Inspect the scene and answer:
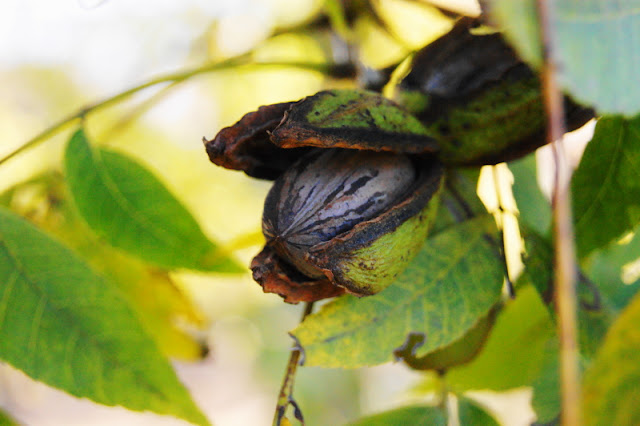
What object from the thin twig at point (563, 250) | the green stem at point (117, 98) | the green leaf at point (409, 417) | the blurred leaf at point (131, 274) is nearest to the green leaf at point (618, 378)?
the thin twig at point (563, 250)

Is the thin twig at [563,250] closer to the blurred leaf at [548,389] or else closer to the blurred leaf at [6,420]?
the blurred leaf at [548,389]

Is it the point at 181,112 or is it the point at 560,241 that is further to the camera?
the point at 181,112

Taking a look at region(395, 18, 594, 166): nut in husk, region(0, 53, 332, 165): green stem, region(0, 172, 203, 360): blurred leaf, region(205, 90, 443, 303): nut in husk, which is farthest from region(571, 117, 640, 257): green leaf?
region(0, 172, 203, 360): blurred leaf

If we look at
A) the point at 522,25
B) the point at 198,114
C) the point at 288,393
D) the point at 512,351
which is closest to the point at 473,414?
the point at 512,351

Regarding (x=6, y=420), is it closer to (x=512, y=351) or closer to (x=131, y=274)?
(x=131, y=274)

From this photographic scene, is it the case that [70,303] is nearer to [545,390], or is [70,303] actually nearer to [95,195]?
[95,195]

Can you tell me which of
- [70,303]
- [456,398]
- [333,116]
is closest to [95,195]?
[70,303]
